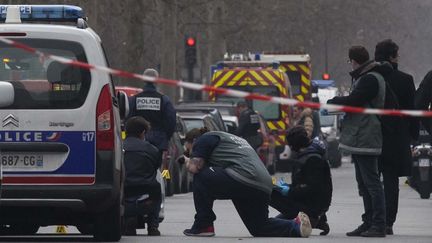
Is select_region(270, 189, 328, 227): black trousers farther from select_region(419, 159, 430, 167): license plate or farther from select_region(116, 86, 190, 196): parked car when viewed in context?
select_region(419, 159, 430, 167): license plate

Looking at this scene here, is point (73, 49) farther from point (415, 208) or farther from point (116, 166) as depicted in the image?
point (415, 208)

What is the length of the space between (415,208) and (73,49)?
8.57m

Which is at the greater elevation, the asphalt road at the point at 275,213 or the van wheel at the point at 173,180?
the asphalt road at the point at 275,213

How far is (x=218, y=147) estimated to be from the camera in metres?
13.8

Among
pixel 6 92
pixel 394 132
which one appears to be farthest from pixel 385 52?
pixel 6 92

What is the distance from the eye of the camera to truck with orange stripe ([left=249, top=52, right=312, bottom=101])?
4181cm

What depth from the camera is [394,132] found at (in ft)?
46.5

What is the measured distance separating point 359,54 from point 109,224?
113 inches

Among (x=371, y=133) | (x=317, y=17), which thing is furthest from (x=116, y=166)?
(x=317, y=17)

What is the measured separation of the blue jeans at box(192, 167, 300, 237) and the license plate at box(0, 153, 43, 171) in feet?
6.13

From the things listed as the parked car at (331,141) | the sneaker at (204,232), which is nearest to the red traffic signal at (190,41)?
the parked car at (331,141)

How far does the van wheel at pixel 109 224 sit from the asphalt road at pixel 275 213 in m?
0.39

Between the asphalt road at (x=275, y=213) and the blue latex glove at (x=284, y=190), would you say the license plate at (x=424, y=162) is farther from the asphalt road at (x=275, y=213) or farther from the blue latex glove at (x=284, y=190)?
the blue latex glove at (x=284, y=190)

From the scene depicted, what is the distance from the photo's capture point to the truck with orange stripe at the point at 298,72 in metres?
41.8
